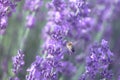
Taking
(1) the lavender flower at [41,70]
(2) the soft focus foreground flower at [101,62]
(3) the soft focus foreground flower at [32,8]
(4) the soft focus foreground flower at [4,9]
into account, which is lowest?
(1) the lavender flower at [41,70]

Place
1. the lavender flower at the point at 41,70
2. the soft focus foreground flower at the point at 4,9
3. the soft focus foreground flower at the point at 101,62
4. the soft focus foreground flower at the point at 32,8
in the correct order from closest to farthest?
1. the lavender flower at the point at 41,70
2. the soft focus foreground flower at the point at 101,62
3. the soft focus foreground flower at the point at 4,9
4. the soft focus foreground flower at the point at 32,8

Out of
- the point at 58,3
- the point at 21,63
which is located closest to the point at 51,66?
the point at 21,63

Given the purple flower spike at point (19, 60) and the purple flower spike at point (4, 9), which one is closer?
the purple flower spike at point (19, 60)

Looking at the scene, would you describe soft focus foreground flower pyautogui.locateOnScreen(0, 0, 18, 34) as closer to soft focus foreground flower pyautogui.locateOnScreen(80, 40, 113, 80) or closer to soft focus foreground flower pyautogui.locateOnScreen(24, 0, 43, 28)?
soft focus foreground flower pyautogui.locateOnScreen(24, 0, 43, 28)

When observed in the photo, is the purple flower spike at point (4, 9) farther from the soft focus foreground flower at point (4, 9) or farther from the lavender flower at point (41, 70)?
the lavender flower at point (41, 70)

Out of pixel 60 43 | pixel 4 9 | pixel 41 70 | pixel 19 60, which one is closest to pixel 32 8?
pixel 4 9

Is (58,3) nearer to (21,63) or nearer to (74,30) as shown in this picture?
(74,30)

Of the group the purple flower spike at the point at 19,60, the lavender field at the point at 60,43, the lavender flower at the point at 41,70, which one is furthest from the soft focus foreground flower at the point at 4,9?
the lavender flower at the point at 41,70

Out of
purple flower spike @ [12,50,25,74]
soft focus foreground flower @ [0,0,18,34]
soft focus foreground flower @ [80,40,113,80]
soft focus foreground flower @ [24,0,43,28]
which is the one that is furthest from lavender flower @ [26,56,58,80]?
soft focus foreground flower @ [24,0,43,28]

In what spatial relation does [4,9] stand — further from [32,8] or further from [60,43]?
[32,8]

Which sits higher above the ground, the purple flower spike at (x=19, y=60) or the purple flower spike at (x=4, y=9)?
the purple flower spike at (x=4, y=9)

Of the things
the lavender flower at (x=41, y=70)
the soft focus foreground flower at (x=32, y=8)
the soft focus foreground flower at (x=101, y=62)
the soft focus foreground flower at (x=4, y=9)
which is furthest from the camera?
the soft focus foreground flower at (x=32, y=8)
